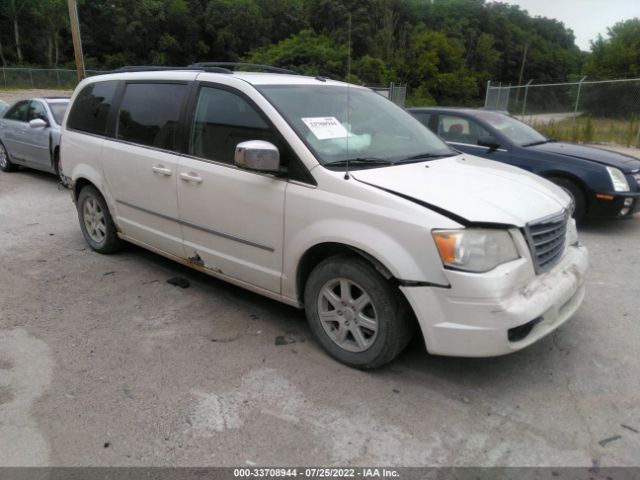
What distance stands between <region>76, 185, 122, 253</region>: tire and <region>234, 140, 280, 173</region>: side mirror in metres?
2.48

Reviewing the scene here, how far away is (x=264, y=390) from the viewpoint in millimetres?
3117

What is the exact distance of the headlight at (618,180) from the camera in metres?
6.34

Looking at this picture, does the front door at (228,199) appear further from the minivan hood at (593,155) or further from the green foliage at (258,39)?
the green foliage at (258,39)

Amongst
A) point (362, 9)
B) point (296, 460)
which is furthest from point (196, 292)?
point (362, 9)

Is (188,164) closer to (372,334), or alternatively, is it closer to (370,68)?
(372,334)

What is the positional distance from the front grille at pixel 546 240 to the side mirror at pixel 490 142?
358 centimetres

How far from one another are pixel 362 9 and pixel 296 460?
5.99 metres

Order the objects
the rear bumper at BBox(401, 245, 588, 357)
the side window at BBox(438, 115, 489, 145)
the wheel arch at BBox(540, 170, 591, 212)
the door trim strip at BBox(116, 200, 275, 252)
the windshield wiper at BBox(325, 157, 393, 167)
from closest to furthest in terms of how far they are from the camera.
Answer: the rear bumper at BBox(401, 245, 588, 357) < the windshield wiper at BBox(325, 157, 393, 167) < the door trim strip at BBox(116, 200, 275, 252) < the wheel arch at BBox(540, 170, 591, 212) < the side window at BBox(438, 115, 489, 145)

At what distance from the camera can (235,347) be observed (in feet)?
11.9

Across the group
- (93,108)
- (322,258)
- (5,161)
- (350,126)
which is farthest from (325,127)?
(5,161)

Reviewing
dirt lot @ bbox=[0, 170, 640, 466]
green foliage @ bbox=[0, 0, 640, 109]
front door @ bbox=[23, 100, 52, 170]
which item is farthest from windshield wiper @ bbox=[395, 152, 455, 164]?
green foliage @ bbox=[0, 0, 640, 109]

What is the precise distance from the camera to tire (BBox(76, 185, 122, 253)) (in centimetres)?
523

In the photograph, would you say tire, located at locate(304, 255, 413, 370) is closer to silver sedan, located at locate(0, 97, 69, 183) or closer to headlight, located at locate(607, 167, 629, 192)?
headlight, located at locate(607, 167, 629, 192)

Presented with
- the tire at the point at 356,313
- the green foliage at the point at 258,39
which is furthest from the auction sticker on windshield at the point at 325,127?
the green foliage at the point at 258,39
